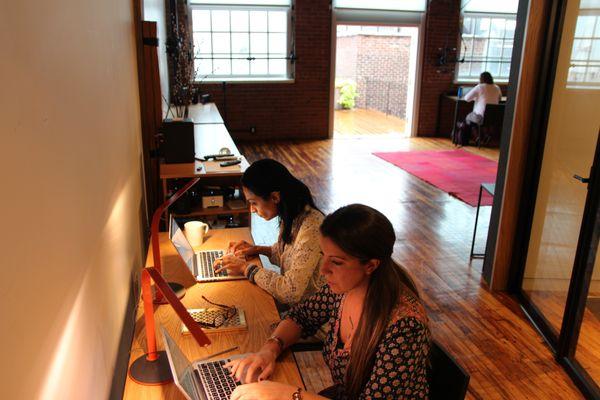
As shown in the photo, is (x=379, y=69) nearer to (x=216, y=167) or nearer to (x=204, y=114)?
(x=204, y=114)

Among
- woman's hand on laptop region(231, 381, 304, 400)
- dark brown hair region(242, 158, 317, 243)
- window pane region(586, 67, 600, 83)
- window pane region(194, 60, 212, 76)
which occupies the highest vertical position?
window pane region(586, 67, 600, 83)

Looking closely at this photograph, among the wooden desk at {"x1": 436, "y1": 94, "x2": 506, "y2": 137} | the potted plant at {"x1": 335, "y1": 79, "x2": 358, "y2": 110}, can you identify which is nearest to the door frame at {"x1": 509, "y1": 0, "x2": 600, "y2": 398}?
the wooden desk at {"x1": 436, "y1": 94, "x2": 506, "y2": 137}

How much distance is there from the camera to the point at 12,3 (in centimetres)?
90

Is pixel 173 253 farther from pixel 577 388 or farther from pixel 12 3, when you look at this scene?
pixel 577 388

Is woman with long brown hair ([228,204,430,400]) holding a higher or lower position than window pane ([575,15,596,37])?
lower

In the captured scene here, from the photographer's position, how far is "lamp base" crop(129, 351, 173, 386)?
1.49 m

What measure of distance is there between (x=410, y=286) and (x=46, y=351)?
96 cm

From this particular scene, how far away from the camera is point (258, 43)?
8.64m

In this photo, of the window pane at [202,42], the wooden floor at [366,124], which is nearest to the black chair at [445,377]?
the window pane at [202,42]

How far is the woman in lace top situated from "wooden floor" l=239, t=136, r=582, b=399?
509mm

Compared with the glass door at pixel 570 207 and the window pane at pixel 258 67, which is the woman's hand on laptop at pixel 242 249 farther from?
the window pane at pixel 258 67

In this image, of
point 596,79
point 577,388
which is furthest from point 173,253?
point 596,79

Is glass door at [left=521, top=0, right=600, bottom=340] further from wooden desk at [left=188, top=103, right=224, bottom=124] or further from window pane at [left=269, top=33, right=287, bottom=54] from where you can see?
window pane at [left=269, top=33, right=287, bottom=54]

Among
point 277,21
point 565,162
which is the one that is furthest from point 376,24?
point 565,162
